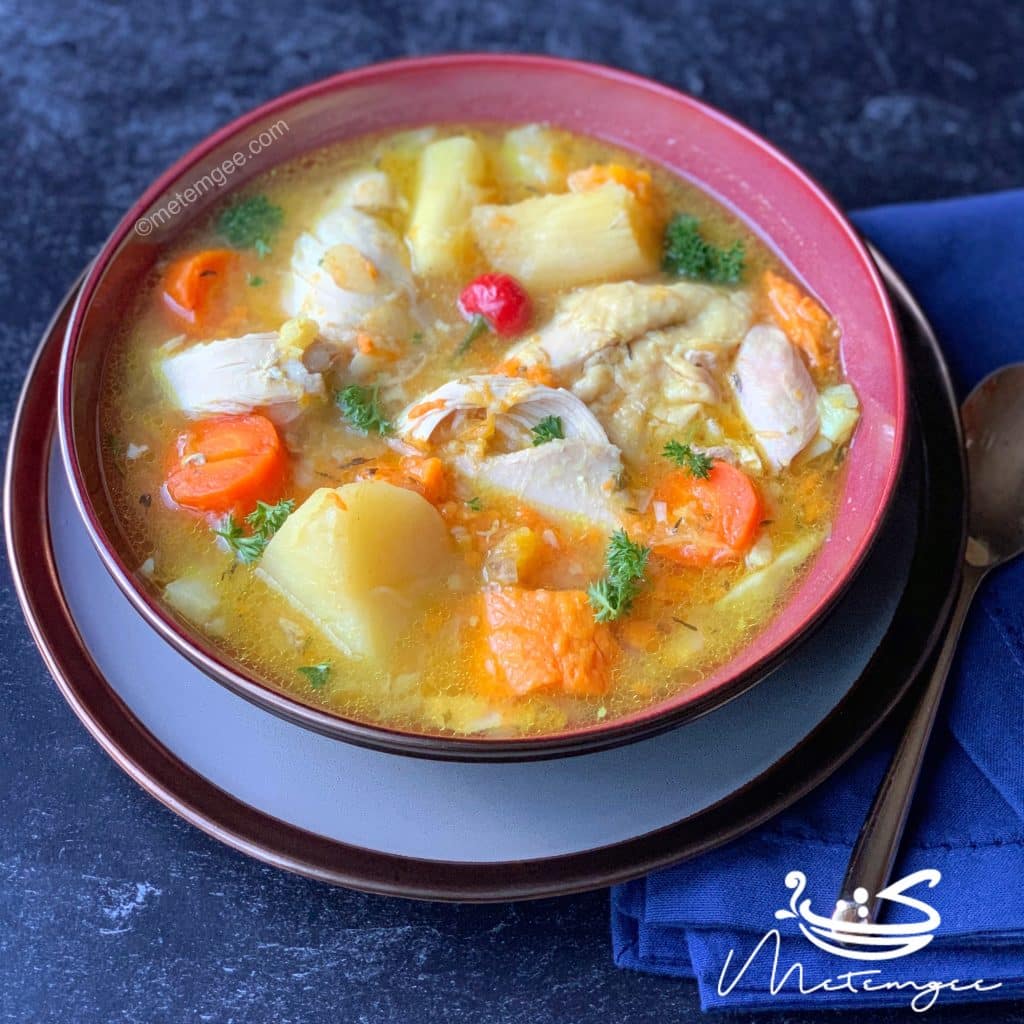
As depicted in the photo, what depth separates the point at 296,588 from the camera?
252 cm

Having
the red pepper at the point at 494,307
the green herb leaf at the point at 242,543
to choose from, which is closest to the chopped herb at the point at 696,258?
the red pepper at the point at 494,307

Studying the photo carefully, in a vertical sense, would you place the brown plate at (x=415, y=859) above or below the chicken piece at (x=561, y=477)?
below

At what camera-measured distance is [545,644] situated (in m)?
2.47

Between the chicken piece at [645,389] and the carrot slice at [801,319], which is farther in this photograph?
the carrot slice at [801,319]

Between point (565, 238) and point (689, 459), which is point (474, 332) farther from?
point (689, 459)

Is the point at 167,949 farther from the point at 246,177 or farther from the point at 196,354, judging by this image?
Answer: the point at 246,177

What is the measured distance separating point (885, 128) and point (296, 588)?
2569 millimetres

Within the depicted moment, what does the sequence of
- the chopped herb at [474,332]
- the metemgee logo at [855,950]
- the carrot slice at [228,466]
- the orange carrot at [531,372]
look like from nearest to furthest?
the metemgee logo at [855,950] < the carrot slice at [228,466] < the orange carrot at [531,372] < the chopped herb at [474,332]

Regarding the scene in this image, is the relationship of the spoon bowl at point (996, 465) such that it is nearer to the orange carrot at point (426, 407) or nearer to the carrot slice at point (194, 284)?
the orange carrot at point (426, 407)

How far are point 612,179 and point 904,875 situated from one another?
1862mm

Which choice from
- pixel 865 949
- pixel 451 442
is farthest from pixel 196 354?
pixel 865 949

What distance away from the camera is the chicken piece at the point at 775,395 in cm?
282

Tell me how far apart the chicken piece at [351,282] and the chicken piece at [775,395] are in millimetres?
836

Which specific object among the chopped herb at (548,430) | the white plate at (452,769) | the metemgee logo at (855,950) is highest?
the chopped herb at (548,430)
